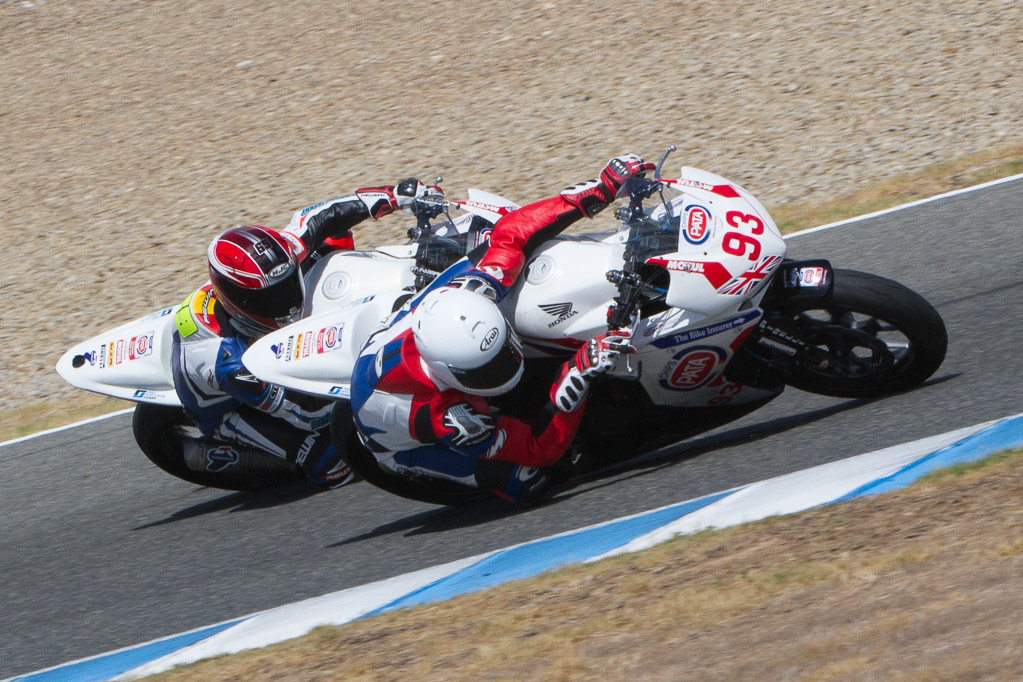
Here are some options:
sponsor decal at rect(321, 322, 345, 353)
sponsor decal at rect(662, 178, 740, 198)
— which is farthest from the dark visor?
sponsor decal at rect(662, 178, 740, 198)

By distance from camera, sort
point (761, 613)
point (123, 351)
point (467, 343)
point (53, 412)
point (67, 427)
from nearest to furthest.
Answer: point (761, 613), point (467, 343), point (123, 351), point (67, 427), point (53, 412)

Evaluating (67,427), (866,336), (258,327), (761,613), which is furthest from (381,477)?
(67,427)

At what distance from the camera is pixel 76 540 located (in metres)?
6.38

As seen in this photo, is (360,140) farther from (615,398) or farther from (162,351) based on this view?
(615,398)

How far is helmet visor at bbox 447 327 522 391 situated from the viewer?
15.6 ft

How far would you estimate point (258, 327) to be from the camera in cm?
593

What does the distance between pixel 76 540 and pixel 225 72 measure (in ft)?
28.6

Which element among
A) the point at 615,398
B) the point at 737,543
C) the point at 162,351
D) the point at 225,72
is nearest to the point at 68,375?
the point at 162,351

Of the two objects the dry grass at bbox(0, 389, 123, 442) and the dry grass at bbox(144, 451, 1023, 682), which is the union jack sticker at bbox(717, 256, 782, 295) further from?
the dry grass at bbox(0, 389, 123, 442)

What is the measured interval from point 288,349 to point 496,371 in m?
1.21

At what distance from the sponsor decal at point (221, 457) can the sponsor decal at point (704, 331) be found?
102 inches

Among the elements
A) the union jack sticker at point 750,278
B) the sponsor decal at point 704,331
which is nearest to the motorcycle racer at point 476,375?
the sponsor decal at point 704,331

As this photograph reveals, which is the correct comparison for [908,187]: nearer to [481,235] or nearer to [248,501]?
[481,235]

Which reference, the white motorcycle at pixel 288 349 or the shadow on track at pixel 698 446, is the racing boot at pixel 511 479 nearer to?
the shadow on track at pixel 698 446
